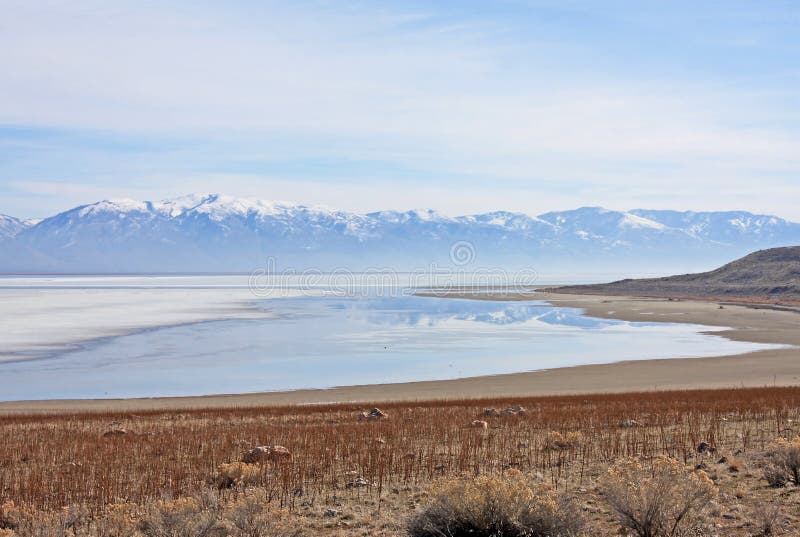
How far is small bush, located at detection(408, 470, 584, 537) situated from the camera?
7.12m

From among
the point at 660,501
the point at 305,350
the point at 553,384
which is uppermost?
the point at 660,501

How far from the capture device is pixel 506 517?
7211mm

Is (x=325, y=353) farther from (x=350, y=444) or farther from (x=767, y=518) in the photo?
(x=767, y=518)

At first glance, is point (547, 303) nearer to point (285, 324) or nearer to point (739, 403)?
point (285, 324)

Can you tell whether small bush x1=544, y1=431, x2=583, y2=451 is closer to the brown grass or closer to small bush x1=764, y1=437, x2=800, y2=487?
the brown grass

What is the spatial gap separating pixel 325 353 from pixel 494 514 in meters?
32.3

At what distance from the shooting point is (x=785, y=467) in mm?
9500

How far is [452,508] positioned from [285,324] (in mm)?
50492

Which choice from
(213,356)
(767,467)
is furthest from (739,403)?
(213,356)

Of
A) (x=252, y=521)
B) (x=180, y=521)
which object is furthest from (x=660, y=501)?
(x=180, y=521)

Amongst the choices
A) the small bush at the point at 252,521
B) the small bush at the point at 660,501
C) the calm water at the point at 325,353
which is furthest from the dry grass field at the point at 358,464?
the calm water at the point at 325,353

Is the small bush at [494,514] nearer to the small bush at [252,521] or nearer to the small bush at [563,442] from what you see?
the small bush at [252,521]

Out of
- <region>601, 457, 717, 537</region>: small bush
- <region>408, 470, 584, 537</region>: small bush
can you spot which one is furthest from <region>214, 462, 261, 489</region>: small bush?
<region>601, 457, 717, 537</region>: small bush

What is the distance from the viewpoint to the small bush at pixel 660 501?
23.9ft
